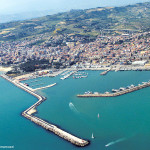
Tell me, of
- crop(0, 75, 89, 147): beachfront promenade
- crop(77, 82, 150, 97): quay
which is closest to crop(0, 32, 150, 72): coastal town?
crop(77, 82, 150, 97): quay

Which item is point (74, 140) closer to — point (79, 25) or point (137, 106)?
point (137, 106)

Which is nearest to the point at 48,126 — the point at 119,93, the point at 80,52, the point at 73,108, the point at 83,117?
the point at 83,117

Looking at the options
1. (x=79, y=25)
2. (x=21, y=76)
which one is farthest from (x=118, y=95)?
(x=79, y=25)

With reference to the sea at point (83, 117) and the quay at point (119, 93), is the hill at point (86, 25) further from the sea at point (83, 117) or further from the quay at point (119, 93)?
the quay at point (119, 93)

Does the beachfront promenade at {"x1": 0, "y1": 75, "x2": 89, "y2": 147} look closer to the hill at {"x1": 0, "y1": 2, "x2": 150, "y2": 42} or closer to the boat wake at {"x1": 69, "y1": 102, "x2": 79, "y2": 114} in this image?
the boat wake at {"x1": 69, "y1": 102, "x2": 79, "y2": 114}

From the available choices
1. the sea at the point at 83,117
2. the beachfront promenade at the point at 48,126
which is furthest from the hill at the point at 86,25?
the beachfront promenade at the point at 48,126

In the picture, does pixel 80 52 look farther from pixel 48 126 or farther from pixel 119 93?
pixel 48 126
